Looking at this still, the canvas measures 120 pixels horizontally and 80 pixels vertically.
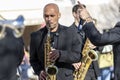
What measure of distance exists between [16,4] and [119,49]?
6.39 metres

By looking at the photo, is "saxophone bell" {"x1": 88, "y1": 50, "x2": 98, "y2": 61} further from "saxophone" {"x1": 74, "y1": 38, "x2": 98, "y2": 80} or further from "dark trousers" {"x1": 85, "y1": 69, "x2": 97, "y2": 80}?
"dark trousers" {"x1": 85, "y1": 69, "x2": 97, "y2": 80}

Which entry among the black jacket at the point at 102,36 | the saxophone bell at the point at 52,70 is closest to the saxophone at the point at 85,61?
the saxophone bell at the point at 52,70

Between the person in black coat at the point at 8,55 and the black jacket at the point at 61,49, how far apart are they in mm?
1787

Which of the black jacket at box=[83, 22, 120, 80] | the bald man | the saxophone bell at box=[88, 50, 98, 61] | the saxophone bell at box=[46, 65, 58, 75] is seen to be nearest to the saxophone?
the saxophone bell at box=[88, 50, 98, 61]

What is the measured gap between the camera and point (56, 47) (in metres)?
5.23

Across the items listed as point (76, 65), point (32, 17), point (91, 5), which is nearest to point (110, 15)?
point (91, 5)

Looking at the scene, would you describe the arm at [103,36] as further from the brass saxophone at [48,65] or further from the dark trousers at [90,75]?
the dark trousers at [90,75]

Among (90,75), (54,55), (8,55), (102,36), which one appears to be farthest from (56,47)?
(8,55)

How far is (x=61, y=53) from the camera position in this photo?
512 cm

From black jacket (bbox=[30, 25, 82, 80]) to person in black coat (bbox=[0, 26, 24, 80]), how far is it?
5.86 ft

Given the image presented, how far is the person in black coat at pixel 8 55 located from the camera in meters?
3.25

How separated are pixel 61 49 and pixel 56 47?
66mm

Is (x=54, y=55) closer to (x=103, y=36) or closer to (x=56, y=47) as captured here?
(x=56, y=47)

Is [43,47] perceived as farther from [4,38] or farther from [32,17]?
[32,17]
